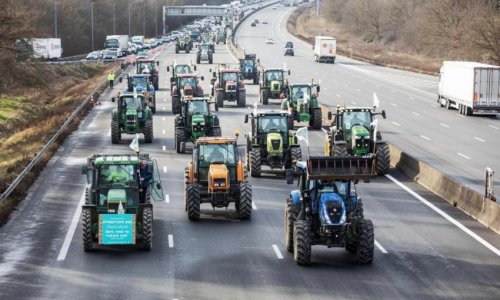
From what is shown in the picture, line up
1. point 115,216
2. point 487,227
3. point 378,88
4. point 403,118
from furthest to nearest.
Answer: point 378,88, point 403,118, point 487,227, point 115,216

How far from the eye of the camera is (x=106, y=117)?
2645 inches

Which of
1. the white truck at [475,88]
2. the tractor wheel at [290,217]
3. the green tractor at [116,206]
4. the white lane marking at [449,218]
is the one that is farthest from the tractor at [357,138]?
the white truck at [475,88]

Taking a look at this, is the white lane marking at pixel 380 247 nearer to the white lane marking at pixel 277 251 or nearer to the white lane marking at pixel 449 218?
the white lane marking at pixel 277 251

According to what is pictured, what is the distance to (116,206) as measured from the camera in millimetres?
27797

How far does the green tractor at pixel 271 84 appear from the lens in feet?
239

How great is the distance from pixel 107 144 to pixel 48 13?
11035 centimetres

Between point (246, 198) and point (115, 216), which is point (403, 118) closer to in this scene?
point (246, 198)

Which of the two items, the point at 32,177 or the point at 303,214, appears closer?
the point at 303,214

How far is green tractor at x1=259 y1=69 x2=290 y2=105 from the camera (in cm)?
7275

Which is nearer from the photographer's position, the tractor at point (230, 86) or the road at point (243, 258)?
the road at point (243, 258)

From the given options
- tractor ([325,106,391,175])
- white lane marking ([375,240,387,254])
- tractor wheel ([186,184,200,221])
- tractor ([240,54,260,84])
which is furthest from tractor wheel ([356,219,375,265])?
tractor ([240,54,260,84])

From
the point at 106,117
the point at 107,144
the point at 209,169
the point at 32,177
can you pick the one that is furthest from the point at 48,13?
the point at 209,169

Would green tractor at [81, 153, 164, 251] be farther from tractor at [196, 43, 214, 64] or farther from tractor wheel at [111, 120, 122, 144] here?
tractor at [196, 43, 214, 64]

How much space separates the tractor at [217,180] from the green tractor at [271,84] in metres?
39.3
